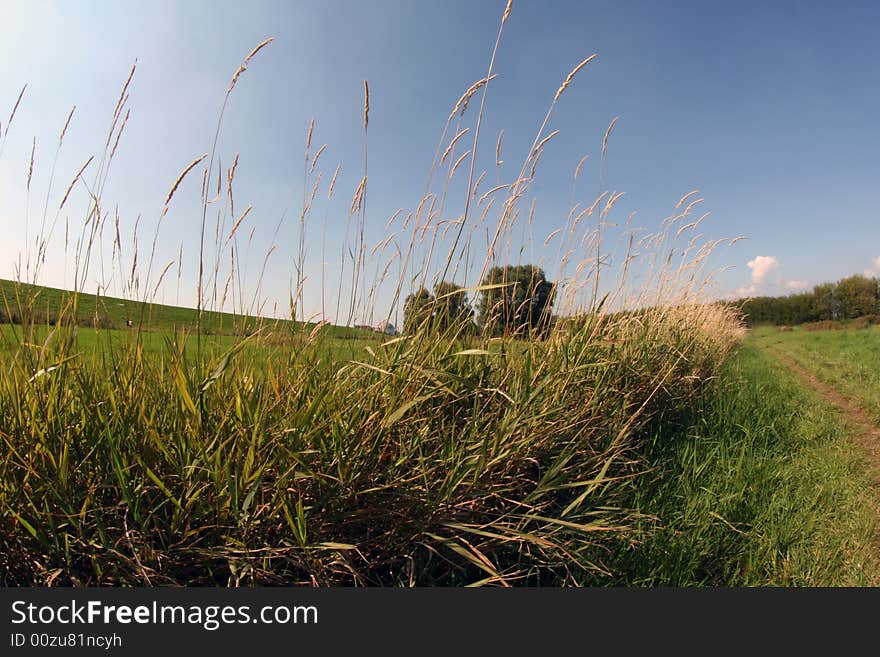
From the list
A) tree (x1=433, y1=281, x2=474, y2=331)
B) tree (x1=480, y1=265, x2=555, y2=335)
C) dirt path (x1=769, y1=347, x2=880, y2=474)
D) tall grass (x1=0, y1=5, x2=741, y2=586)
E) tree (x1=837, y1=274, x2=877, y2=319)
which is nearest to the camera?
tall grass (x1=0, y1=5, x2=741, y2=586)

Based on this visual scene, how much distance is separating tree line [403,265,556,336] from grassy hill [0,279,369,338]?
1.23 feet

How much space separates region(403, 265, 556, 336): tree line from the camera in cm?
160

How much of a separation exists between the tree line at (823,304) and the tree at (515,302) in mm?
33575

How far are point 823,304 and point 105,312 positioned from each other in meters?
42.3

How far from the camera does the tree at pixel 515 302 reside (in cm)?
194

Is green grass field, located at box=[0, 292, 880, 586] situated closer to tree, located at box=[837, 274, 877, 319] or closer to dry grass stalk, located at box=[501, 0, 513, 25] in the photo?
dry grass stalk, located at box=[501, 0, 513, 25]

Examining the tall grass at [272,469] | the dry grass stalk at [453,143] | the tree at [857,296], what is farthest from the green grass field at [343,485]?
the tree at [857,296]

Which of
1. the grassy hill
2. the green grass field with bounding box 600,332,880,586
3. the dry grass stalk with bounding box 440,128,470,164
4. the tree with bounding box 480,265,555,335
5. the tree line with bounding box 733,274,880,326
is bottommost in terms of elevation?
the green grass field with bounding box 600,332,880,586

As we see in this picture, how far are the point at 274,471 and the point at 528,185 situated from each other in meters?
1.55

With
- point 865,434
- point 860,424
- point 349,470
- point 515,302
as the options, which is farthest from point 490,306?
point 860,424

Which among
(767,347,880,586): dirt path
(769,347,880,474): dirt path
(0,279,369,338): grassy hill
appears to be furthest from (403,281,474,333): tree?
(769,347,880,474): dirt path

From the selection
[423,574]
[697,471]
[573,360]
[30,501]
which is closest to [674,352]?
[697,471]

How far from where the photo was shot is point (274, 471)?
1114 millimetres

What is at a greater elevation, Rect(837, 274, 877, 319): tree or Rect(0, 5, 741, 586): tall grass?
Rect(837, 274, 877, 319): tree
